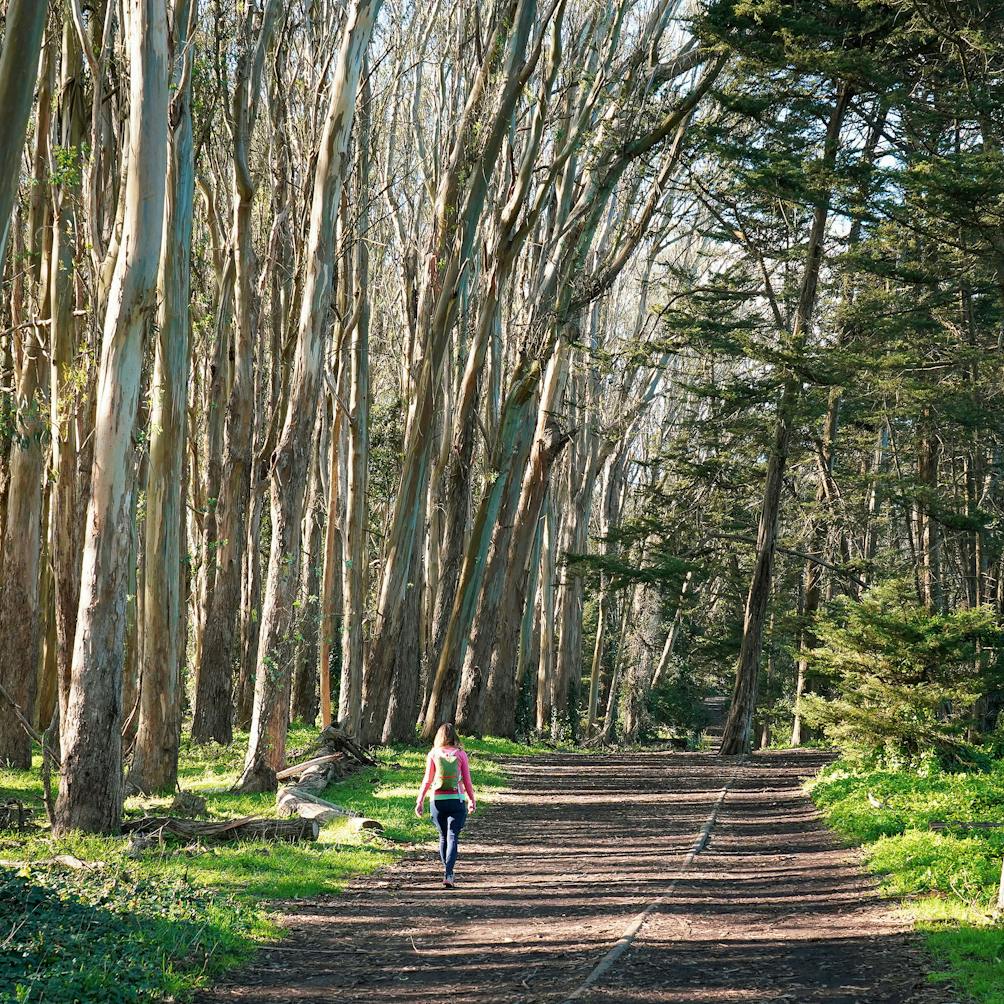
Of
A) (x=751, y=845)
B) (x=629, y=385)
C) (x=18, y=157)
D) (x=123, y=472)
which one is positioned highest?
(x=629, y=385)

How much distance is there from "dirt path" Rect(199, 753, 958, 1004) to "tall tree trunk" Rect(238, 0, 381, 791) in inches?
112

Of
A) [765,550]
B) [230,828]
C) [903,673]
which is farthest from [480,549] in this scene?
[230,828]

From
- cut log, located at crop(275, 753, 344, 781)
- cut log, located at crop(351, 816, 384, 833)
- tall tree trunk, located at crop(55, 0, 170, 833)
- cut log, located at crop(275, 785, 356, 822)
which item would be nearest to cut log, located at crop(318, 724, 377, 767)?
cut log, located at crop(275, 753, 344, 781)

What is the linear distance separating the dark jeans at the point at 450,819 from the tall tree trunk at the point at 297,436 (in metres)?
4.84

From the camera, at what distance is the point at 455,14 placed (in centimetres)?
2111

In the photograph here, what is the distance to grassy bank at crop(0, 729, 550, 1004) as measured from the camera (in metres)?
6.20

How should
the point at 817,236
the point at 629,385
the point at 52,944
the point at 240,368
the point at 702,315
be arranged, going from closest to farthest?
the point at 52,944 → the point at 240,368 → the point at 817,236 → the point at 702,315 → the point at 629,385

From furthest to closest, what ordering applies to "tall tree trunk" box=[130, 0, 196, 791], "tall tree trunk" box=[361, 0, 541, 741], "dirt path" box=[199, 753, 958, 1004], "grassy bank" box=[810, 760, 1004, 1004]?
"tall tree trunk" box=[361, 0, 541, 741]
"tall tree trunk" box=[130, 0, 196, 791]
"grassy bank" box=[810, 760, 1004, 1004]
"dirt path" box=[199, 753, 958, 1004]

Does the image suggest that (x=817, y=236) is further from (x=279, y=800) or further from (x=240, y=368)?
(x=279, y=800)

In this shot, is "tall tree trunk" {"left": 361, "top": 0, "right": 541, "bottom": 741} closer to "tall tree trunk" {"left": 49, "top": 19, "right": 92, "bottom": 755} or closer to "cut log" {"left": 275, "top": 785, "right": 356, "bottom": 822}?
"tall tree trunk" {"left": 49, "top": 19, "right": 92, "bottom": 755}

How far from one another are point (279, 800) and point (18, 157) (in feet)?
26.6

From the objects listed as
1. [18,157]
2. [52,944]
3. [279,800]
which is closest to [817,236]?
[279,800]

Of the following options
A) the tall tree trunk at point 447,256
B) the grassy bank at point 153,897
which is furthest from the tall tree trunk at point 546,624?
the grassy bank at point 153,897

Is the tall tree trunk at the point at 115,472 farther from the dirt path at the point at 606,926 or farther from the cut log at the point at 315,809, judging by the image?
the dirt path at the point at 606,926
